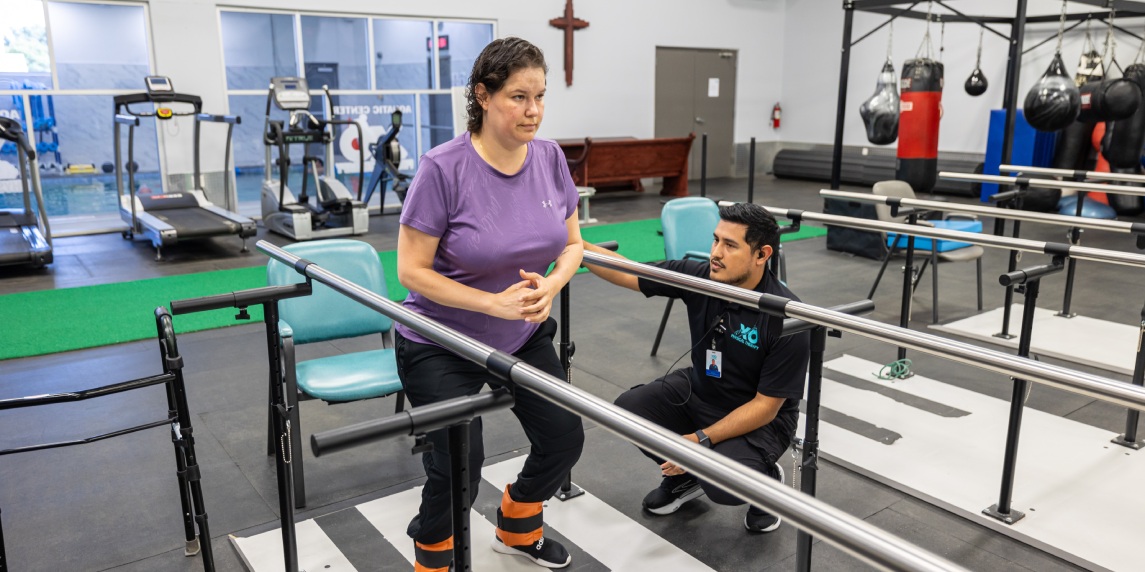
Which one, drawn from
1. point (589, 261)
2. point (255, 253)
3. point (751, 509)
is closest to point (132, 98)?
point (255, 253)

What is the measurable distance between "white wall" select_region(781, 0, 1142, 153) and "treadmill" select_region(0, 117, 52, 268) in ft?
34.9

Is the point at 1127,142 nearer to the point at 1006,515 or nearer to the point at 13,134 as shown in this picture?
the point at 1006,515

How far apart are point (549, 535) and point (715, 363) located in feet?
2.54

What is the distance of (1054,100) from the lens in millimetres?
6441

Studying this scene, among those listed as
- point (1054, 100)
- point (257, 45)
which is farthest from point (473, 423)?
point (257, 45)

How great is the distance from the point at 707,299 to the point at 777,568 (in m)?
0.86

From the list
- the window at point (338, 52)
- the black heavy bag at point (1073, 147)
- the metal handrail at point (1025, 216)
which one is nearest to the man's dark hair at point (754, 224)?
the metal handrail at point (1025, 216)

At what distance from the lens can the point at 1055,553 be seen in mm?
2447

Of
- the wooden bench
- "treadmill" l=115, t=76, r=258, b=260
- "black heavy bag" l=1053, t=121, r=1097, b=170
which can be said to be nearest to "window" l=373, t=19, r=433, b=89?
the wooden bench

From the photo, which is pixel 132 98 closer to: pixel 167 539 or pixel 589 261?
pixel 167 539

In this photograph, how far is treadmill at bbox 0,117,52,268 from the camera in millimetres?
6391

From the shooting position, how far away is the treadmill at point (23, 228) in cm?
639

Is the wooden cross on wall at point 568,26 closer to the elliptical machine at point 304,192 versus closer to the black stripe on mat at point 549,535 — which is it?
the elliptical machine at point 304,192

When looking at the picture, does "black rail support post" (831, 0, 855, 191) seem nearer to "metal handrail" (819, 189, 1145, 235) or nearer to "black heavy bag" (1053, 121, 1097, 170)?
"metal handrail" (819, 189, 1145, 235)
